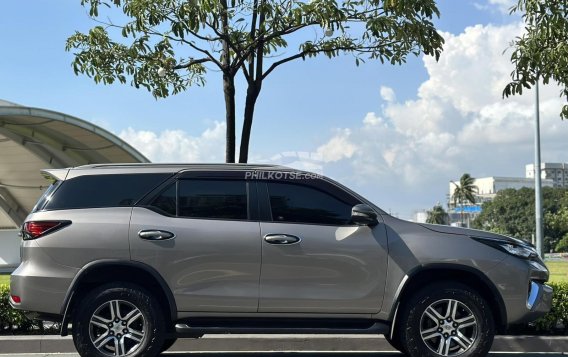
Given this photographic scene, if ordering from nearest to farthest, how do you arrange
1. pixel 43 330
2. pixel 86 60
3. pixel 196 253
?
pixel 196 253, pixel 43 330, pixel 86 60

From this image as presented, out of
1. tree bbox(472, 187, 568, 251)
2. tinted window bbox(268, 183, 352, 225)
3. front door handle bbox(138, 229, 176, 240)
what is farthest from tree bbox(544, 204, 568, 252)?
front door handle bbox(138, 229, 176, 240)

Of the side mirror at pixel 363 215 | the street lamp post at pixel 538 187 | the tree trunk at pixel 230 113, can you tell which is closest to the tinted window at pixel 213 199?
the side mirror at pixel 363 215

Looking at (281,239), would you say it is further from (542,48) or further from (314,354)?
(542,48)

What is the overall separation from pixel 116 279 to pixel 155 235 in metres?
0.59

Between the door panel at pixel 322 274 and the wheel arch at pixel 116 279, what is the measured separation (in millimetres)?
865

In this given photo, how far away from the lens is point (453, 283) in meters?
5.96

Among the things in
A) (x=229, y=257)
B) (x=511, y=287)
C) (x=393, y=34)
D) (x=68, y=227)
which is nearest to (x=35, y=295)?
(x=68, y=227)

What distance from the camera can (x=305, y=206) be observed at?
6012 mm

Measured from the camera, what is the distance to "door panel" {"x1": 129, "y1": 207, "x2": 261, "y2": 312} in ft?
18.7

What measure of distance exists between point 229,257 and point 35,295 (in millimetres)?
1758

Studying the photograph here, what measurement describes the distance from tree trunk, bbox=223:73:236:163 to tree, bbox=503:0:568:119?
377 centimetres

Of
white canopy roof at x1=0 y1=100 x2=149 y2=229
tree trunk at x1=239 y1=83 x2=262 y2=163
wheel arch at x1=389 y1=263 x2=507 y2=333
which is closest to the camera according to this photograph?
wheel arch at x1=389 y1=263 x2=507 y2=333

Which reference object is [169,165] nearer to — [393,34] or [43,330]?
[43,330]

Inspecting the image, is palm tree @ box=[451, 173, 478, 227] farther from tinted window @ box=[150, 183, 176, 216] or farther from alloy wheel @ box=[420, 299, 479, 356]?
tinted window @ box=[150, 183, 176, 216]
